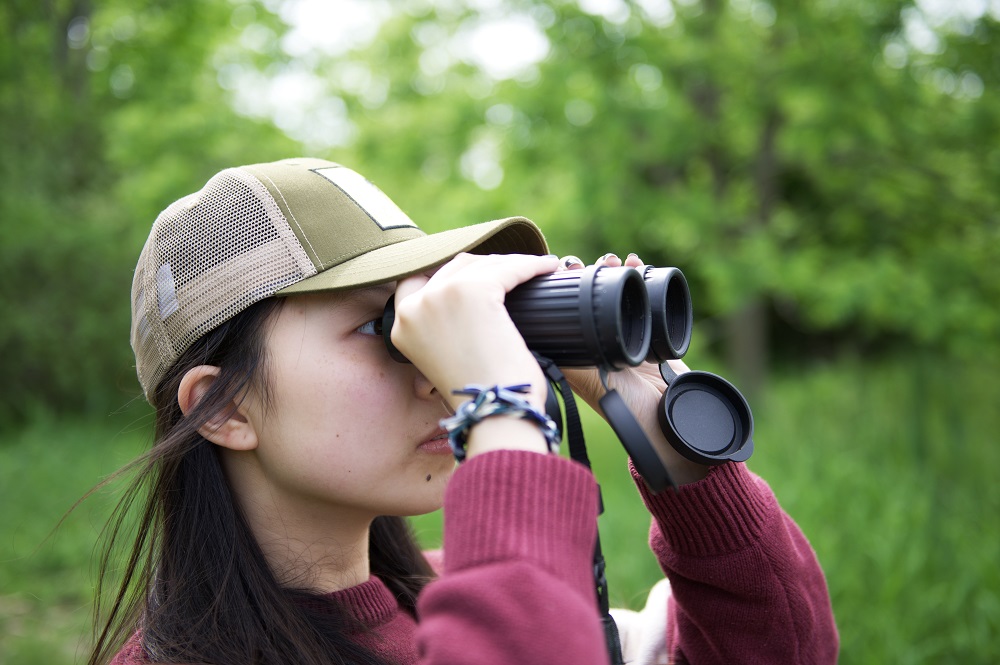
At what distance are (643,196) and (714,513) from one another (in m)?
4.66

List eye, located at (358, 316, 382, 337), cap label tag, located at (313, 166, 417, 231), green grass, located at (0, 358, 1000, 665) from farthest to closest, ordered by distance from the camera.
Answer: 1. green grass, located at (0, 358, 1000, 665)
2. cap label tag, located at (313, 166, 417, 231)
3. eye, located at (358, 316, 382, 337)

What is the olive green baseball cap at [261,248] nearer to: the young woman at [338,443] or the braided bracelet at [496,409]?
the young woman at [338,443]

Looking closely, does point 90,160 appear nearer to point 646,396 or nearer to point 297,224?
point 297,224

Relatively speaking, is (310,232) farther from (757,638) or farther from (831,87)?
(831,87)

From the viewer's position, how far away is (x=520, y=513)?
1004mm

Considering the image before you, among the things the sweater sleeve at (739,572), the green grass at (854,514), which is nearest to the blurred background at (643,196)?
the green grass at (854,514)

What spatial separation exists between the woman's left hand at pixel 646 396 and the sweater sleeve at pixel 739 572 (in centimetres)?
5

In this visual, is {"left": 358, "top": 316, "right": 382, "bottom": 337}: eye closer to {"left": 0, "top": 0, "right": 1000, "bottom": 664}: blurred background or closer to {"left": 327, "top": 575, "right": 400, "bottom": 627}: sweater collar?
{"left": 327, "top": 575, "right": 400, "bottom": 627}: sweater collar

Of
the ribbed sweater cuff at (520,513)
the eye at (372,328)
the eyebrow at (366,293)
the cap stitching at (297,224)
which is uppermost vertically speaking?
the cap stitching at (297,224)

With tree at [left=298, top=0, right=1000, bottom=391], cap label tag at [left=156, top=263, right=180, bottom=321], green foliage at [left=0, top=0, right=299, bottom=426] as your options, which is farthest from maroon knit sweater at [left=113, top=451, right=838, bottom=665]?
green foliage at [left=0, top=0, right=299, bottom=426]

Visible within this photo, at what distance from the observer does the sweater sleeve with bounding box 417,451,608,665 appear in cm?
94

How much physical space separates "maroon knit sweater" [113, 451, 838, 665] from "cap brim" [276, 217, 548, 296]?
0.33 m

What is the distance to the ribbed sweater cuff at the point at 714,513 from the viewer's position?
139cm

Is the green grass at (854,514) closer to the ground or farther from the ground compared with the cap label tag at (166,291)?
closer to the ground
